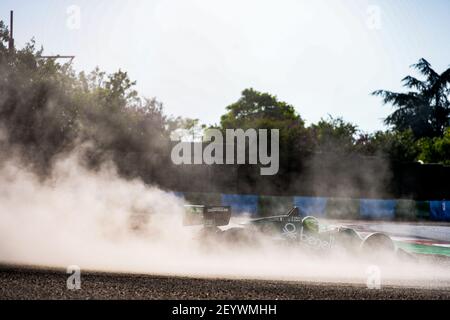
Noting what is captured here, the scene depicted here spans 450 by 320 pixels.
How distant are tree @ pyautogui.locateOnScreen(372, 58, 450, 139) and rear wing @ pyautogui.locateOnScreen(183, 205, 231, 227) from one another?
4158 cm

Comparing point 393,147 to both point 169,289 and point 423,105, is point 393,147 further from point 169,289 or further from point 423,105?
point 169,289

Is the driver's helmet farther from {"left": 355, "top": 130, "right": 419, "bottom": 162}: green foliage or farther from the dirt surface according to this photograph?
{"left": 355, "top": 130, "right": 419, "bottom": 162}: green foliage

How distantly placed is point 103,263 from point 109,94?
27425 millimetres

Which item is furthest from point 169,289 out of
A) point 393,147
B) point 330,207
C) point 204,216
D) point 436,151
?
point 436,151

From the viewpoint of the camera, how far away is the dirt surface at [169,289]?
21.3ft

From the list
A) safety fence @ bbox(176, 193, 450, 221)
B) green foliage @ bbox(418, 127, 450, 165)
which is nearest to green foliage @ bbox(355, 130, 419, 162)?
green foliage @ bbox(418, 127, 450, 165)

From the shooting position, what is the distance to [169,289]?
695 cm

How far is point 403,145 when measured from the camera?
4381 cm

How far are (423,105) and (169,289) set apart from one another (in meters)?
46.9

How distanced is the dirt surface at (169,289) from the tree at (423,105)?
4362 centimetres

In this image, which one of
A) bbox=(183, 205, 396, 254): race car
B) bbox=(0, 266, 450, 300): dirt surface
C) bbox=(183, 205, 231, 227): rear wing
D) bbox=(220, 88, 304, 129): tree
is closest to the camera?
bbox=(0, 266, 450, 300): dirt surface

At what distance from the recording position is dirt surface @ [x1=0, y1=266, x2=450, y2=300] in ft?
21.3

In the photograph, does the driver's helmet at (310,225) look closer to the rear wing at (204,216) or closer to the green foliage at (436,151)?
the rear wing at (204,216)
